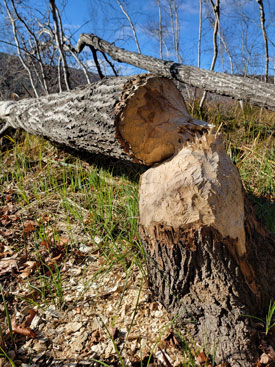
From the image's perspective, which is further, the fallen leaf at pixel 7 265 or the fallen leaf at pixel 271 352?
the fallen leaf at pixel 7 265

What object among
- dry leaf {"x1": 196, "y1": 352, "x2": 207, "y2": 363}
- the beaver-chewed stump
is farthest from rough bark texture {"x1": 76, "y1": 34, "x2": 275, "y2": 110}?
dry leaf {"x1": 196, "y1": 352, "x2": 207, "y2": 363}

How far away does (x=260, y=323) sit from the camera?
4.43 ft

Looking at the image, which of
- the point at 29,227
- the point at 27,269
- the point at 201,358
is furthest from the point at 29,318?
the point at 201,358

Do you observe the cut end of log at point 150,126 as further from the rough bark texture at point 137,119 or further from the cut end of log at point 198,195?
the cut end of log at point 198,195

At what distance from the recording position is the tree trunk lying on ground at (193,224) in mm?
1262

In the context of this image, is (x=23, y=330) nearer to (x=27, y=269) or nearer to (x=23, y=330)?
(x=23, y=330)

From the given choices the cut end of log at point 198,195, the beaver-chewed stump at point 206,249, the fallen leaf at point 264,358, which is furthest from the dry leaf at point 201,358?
the cut end of log at point 198,195

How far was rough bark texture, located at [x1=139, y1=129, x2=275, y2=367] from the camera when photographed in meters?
1.25

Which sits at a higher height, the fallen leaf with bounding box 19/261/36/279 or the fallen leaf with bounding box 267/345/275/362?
the fallen leaf with bounding box 267/345/275/362

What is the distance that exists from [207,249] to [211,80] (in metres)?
2.26

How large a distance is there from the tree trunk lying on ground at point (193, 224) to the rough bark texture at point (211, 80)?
1334 millimetres

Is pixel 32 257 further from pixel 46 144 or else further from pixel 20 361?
pixel 46 144

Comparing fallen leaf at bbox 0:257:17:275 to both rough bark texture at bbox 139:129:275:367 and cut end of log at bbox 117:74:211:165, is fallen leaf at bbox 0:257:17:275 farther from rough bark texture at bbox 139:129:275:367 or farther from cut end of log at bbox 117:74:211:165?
cut end of log at bbox 117:74:211:165

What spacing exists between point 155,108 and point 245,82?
1.61 metres
